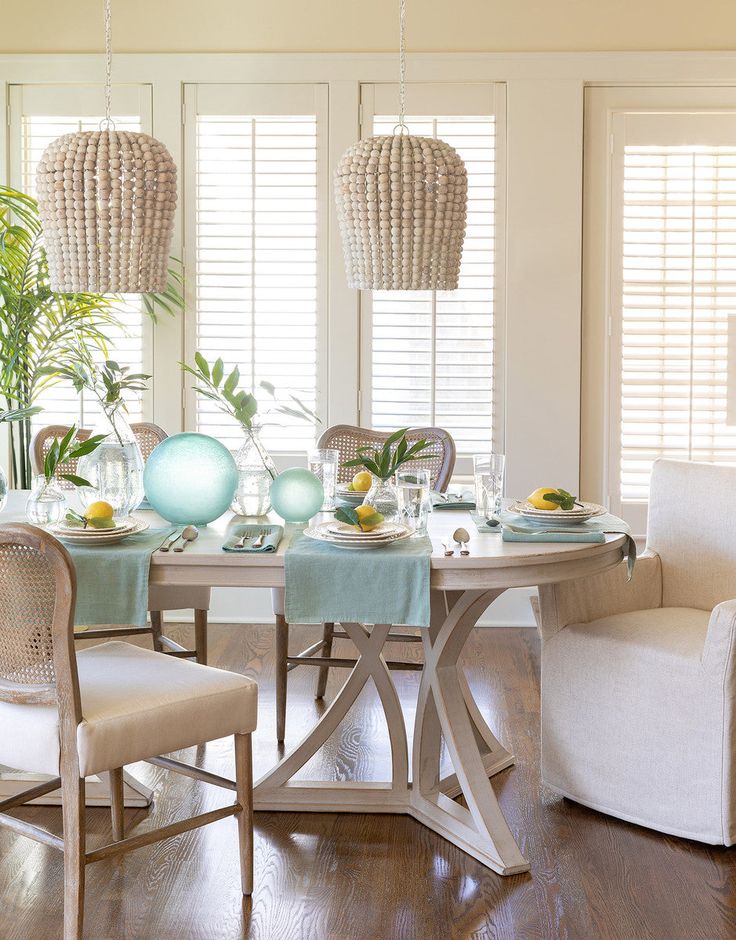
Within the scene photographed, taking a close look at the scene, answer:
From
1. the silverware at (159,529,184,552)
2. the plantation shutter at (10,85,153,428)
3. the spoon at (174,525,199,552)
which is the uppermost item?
the plantation shutter at (10,85,153,428)

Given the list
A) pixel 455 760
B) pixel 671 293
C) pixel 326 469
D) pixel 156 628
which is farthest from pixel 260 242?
pixel 455 760

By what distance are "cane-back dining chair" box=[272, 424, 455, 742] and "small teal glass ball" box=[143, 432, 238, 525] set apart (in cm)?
48

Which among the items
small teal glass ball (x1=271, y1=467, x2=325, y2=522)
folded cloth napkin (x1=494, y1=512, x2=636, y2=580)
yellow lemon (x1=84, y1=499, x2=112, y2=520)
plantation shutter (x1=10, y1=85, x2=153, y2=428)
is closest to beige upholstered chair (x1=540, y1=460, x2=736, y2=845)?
folded cloth napkin (x1=494, y1=512, x2=636, y2=580)

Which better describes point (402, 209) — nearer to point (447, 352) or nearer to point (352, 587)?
point (352, 587)

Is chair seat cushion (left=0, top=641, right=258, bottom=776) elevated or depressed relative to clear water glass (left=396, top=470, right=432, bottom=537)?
depressed

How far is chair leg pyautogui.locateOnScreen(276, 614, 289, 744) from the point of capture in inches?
139

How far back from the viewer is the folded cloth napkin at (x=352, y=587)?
8.44ft

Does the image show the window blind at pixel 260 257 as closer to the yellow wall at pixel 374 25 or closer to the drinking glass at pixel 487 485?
the yellow wall at pixel 374 25

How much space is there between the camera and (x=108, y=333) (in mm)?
4906

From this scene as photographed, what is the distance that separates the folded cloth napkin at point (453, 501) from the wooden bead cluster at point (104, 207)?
3.50ft

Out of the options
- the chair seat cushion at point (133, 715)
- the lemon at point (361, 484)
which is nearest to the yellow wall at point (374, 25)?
the lemon at point (361, 484)

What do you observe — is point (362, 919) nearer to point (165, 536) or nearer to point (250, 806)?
point (250, 806)

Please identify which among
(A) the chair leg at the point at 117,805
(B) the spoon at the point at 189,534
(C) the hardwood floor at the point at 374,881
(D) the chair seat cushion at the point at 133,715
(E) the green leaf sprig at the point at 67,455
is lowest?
(C) the hardwood floor at the point at 374,881

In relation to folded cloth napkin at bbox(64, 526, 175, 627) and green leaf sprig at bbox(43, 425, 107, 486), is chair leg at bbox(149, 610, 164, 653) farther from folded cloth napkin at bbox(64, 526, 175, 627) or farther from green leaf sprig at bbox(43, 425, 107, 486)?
folded cloth napkin at bbox(64, 526, 175, 627)
